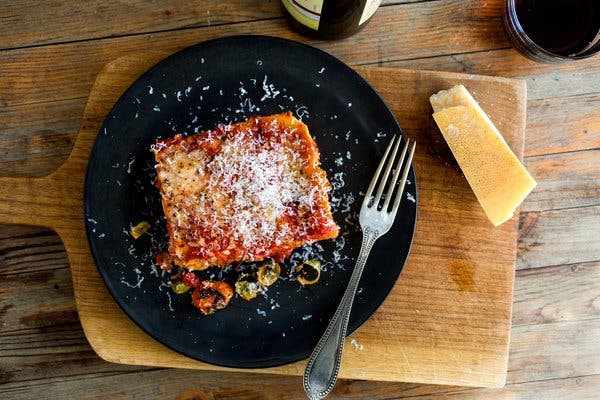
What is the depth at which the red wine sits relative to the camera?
7.02 feet

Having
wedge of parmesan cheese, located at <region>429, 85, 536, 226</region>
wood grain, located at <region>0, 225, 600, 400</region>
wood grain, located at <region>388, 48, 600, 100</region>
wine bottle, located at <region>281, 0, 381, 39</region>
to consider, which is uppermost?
wine bottle, located at <region>281, 0, 381, 39</region>

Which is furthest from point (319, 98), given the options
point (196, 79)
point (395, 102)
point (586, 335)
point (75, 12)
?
point (586, 335)

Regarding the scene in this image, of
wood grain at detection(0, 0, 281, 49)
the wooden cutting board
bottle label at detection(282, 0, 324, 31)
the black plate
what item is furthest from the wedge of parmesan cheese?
wood grain at detection(0, 0, 281, 49)

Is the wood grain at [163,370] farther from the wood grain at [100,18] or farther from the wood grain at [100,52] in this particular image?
the wood grain at [100,18]

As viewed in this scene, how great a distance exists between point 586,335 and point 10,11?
2.59m

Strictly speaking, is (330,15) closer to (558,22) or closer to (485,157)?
(485,157)

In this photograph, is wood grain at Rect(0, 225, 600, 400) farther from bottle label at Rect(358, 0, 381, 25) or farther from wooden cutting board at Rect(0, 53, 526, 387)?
bottle label at Rect(358, 0, 381, 25)

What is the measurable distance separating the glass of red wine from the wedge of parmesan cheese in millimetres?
377

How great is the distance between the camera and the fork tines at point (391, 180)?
1979 millimetres

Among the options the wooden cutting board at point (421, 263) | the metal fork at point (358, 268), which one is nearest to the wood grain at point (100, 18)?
the wooden cutting board at point (421, 263)

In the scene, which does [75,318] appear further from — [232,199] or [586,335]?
[586,335]

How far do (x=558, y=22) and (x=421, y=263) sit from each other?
103 cm

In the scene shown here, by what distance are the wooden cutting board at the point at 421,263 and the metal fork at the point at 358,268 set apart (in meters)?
0.12

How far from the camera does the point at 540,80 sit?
2.27 meters
